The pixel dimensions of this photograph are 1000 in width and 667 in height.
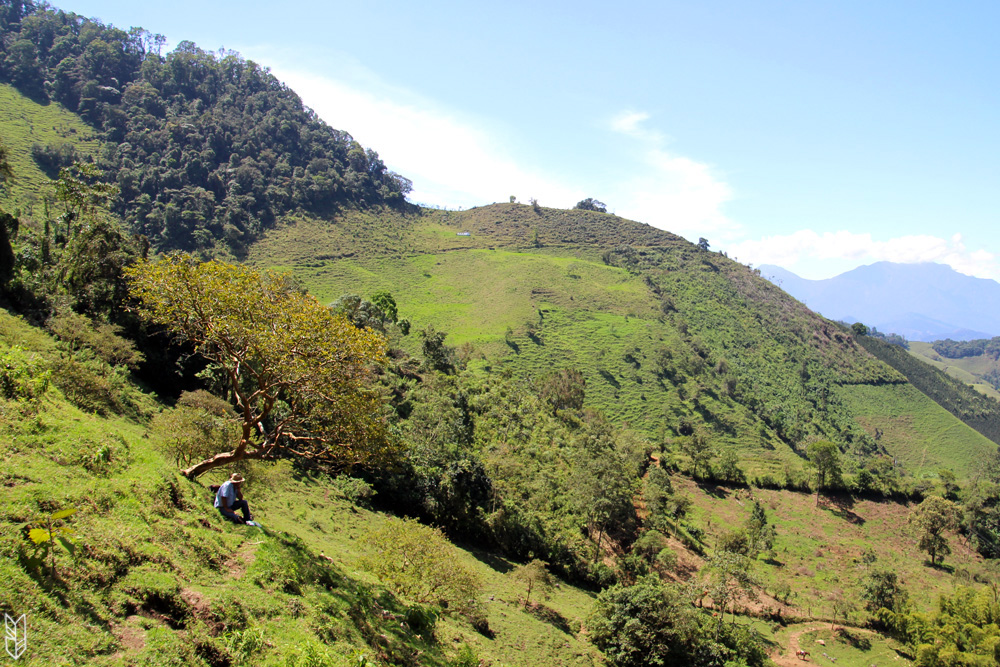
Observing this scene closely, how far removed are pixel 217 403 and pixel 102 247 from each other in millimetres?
14547

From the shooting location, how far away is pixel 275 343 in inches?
498

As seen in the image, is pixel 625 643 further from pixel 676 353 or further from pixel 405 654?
pixel 676 353

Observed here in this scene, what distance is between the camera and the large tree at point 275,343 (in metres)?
12.7

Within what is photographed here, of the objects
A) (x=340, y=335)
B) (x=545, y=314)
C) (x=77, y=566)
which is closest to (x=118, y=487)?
(x=77, y=566)

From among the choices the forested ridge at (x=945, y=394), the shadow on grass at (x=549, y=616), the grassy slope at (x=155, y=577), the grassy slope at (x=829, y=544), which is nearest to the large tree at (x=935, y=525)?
the grassy slope at (x=829, y=544)

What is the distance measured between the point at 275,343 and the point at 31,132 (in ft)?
370

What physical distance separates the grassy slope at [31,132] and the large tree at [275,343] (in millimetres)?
78646

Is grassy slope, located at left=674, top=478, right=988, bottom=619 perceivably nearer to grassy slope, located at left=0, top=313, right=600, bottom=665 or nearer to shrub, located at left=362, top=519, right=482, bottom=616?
shrub, located at left=362, top=519, right=482, bottom=616

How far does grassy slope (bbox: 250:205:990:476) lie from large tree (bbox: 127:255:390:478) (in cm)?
5192

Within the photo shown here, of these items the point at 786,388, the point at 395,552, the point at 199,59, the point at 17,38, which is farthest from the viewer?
the point at 199,59

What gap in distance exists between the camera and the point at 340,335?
43.1 ft

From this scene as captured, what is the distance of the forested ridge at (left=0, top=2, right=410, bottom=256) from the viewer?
3497 inches

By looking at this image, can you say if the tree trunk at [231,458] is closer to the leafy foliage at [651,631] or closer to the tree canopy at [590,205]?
the leafy foliage at [651,631]

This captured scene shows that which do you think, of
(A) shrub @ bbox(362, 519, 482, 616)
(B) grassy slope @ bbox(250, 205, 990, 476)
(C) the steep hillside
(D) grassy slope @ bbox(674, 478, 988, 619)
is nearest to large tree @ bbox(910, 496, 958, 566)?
(D) grassy slope @ bbox(674, 478, 988, 619)
